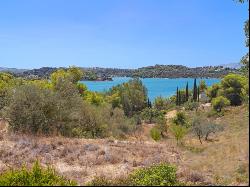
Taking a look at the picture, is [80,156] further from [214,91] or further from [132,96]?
[214,91]

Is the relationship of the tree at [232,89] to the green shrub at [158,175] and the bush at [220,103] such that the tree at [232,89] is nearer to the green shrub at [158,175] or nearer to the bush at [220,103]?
the bush at [220,103]

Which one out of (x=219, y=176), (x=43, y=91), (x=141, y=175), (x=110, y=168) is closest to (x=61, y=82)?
(x=43, y=91)

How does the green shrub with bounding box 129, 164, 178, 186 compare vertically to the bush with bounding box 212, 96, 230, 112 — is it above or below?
above

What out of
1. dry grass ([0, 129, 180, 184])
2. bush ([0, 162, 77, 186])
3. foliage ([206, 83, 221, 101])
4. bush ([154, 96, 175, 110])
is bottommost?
bush ([154, 96, 175, 110])

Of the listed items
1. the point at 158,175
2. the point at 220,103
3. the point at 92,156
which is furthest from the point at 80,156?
the point at 220,103

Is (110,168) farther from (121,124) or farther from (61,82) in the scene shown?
(121,124)

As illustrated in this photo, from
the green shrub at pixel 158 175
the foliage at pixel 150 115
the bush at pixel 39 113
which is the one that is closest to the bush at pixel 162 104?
the foliage at pixel 150 115

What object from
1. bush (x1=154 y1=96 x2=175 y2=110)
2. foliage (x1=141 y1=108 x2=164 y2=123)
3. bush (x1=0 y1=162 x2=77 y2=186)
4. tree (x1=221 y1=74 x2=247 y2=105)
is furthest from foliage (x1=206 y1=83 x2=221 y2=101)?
bush (x1=0 y1=162 x2=77 y2=186)

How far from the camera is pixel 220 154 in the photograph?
30.4 feet

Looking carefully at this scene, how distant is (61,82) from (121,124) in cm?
1429

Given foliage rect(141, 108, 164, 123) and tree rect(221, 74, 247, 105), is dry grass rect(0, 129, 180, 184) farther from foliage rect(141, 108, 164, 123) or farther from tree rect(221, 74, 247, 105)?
tree rect(221, 74, 247, 105)

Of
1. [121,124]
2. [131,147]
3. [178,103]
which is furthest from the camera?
[178,103]

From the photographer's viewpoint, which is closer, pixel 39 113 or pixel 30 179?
pixel 30 179

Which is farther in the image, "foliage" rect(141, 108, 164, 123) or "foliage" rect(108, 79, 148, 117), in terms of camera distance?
"foliage" rect(108, 79, 148, 117)
